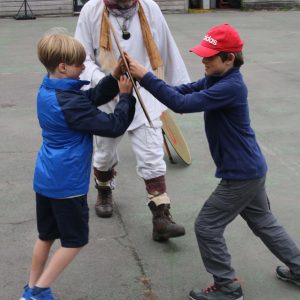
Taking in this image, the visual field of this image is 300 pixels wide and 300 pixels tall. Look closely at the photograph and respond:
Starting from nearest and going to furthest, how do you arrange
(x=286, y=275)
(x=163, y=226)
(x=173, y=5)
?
(x=286, y=275)
(x=163, y=226)
(x=173, y=5)

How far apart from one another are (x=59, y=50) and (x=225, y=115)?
2.86 ft

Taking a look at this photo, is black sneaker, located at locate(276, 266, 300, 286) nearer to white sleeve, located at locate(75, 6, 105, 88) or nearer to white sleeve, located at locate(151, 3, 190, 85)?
white sleeve, located at locate(151, 3, 190, 85)

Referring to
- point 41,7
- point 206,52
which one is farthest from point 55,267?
point 41,7

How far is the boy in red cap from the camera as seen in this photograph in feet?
9.48

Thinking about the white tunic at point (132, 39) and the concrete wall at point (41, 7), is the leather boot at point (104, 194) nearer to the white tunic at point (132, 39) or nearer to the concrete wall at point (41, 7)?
the white tunic at point (132, 39)

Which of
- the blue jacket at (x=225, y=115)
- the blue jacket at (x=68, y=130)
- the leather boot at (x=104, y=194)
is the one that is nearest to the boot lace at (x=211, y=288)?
the blue jacket at (x=225, y=115)

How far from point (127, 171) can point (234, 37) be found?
101 inches

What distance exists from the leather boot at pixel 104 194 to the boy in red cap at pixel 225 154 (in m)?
1.28

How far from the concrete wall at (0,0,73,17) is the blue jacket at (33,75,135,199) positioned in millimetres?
17417

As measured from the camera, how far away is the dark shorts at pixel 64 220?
9.48ft

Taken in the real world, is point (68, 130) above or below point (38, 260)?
above


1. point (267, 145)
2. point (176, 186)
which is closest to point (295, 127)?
point (267, 145)

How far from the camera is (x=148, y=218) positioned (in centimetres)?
426

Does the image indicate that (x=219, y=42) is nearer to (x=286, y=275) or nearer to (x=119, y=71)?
(x=119, y=71)
